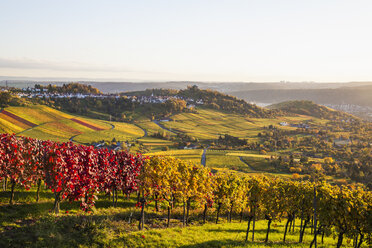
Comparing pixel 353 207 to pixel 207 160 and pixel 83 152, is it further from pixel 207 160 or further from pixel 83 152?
pixel 207 160

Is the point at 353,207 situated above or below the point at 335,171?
above

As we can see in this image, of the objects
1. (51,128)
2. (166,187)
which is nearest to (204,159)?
(51,128)

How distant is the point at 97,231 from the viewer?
23.0 metres

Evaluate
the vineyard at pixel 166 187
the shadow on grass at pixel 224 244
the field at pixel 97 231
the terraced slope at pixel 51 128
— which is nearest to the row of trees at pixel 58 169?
the vineyard at pixel 166 187

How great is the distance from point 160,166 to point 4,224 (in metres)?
15.5

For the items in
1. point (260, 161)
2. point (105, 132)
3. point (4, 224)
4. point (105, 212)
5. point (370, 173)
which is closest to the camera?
point (4, 224)

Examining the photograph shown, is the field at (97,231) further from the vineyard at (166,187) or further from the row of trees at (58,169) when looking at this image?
the row of trees at (58,169)

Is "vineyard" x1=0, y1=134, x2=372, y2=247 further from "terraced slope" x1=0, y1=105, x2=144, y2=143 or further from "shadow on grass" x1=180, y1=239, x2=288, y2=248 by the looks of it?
"terraced slope" x1=0, y1=105, x2=144, y2=143

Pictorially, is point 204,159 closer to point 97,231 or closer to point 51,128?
point 51,128

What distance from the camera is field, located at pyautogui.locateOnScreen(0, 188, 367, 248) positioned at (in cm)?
2123

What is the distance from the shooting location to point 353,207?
2311cm

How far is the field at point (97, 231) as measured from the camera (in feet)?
69.7

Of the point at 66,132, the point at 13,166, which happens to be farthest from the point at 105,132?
the point at 13,166

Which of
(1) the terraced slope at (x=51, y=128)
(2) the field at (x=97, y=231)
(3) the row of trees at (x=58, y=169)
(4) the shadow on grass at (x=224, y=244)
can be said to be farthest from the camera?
(1) the terraced slope at (x=51, y=128)
